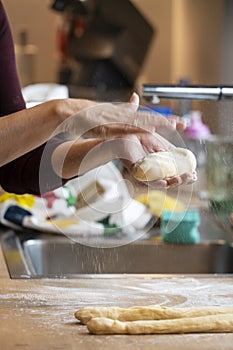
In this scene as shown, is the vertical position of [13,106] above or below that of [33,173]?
above

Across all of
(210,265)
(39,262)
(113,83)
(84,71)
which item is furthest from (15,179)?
(84,71)

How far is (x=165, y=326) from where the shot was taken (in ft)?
3.87

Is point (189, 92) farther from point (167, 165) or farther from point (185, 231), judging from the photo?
point (185, 231)

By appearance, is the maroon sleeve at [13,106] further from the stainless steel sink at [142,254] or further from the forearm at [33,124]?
the forearm at [33,124]

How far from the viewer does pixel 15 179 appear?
1716mm

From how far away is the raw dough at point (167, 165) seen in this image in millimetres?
1356

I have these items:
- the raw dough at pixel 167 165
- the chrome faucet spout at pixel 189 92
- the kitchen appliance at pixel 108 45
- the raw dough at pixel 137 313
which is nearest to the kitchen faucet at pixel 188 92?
the chrome faucet spout at pixel 189 92

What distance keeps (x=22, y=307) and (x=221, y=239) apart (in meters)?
0.84

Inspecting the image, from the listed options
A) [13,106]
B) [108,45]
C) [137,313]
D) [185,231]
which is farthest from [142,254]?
[108,45]

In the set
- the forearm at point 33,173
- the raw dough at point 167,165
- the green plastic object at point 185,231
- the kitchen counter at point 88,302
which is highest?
the raw dough at point 167,165

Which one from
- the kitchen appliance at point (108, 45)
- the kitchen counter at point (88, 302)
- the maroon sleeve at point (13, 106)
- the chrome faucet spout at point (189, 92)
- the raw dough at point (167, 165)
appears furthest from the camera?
the kitchen appliance at point (108, 45)

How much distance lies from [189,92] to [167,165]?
A: 0.30 m

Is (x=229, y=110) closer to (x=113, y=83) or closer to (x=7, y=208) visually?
(x=7, y=208)

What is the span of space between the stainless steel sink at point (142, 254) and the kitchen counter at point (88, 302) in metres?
0.22
